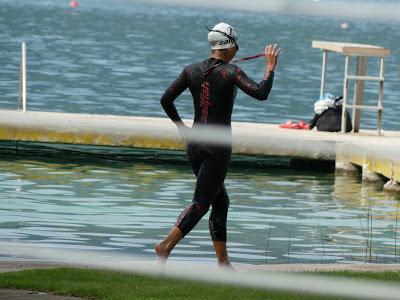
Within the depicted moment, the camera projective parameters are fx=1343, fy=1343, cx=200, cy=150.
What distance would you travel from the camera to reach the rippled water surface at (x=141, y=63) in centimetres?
3884

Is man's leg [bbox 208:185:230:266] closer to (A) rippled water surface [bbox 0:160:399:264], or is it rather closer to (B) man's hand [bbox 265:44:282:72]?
(B) man's hand [bbox 265:44:282:72]

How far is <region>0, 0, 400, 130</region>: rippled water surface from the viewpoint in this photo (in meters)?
38.8

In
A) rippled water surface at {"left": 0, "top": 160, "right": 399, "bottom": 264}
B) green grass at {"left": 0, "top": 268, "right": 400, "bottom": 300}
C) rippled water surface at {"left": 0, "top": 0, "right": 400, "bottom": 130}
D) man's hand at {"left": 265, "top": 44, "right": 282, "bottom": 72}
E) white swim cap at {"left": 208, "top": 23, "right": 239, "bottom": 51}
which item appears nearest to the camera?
man's hand at {"left": 265, "top": 44, "right": 282, "bottom": 72}

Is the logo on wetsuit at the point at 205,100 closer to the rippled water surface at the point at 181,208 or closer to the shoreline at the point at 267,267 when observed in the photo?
the shoreline at the point at 267,267

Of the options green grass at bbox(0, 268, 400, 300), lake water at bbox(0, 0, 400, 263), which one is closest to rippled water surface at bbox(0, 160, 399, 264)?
lake water at bbox(0, 0, 400, 263)

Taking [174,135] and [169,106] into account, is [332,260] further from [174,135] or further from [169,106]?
[174,135]

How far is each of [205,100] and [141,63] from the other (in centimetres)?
5465

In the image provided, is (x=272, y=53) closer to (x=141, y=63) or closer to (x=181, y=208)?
(x=181, y=208)

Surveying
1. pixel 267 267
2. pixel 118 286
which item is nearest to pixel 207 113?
pixel 118 286

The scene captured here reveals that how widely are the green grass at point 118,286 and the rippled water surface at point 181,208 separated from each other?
380 cm

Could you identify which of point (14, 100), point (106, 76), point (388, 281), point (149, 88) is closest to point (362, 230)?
point (388, 281)

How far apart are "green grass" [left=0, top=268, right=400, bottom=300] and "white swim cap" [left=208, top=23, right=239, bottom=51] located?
62.0 inches

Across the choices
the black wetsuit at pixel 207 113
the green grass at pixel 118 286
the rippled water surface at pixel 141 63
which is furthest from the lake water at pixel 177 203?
the green grass at pixel 118 286

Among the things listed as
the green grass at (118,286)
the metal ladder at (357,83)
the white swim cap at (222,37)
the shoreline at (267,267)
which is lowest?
the metal ladder at (357,83)
